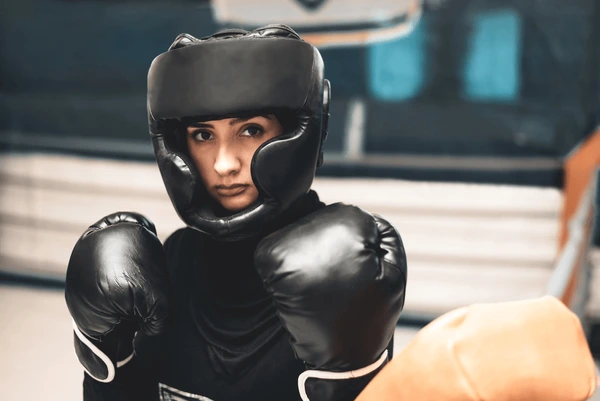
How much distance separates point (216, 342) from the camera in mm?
860

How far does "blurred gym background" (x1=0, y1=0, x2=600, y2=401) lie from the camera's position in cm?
246

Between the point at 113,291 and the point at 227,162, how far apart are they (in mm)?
235

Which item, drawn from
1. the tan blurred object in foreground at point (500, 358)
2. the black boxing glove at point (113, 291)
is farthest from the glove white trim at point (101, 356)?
the tan blurred object in foreground at point (500, 358)

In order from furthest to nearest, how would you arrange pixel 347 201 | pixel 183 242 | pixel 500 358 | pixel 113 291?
1. pixel 347 201
2. pixel 183 242
3. pixel 113 291
4. pixel 500 358

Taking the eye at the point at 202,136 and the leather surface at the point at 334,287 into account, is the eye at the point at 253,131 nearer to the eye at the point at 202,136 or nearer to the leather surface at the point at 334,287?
the eye at the point at 202,136

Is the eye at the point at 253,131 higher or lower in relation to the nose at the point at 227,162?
higher

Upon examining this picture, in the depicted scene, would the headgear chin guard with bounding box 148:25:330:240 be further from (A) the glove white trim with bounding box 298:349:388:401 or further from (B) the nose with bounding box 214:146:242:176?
(A) the glove white trim with bounding box 298:349:388:401

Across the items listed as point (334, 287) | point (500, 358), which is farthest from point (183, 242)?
point (500, 358)

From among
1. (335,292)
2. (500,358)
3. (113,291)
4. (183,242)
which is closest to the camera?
(500,358)

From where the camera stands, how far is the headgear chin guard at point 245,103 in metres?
0.77

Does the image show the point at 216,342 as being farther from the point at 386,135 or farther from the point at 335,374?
the point at 386,135

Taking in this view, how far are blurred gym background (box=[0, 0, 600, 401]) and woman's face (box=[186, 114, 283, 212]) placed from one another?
140 cm

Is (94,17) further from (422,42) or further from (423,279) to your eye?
(423,279)

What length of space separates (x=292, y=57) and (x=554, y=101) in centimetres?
240
